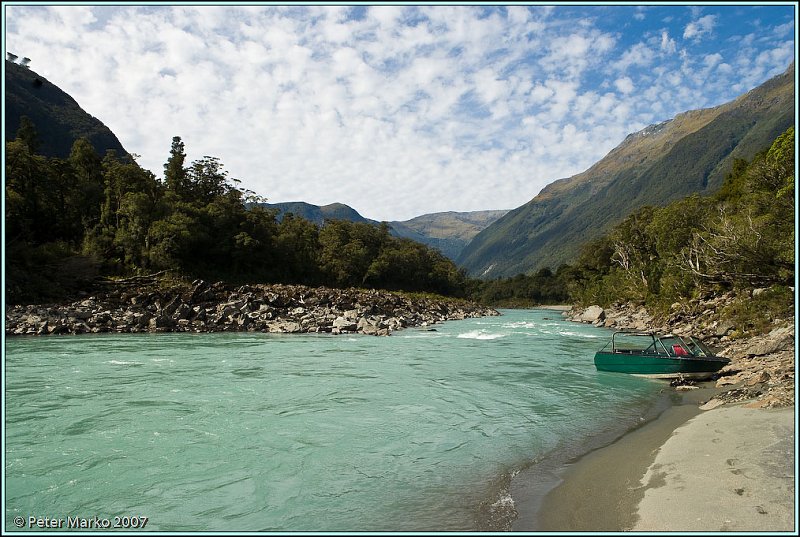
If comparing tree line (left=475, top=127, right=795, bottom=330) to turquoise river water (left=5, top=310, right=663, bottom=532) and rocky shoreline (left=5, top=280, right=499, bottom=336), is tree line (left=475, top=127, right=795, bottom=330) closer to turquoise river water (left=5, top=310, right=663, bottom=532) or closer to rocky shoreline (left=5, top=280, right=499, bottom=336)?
turquoise river water (left=5, top=310, right=663, bottom=532)

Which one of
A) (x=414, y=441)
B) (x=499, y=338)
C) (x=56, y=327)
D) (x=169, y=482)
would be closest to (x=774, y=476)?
(x=414, y=441)

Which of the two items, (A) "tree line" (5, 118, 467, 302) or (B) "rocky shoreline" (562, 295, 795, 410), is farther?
(A) "tree line" (5, 118, 467, 302)

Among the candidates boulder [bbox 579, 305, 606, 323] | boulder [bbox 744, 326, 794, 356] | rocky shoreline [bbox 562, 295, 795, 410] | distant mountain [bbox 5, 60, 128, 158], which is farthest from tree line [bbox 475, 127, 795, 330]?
distant mountain [bbox 5, 60, 128, 158]

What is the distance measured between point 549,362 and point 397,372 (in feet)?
24.9

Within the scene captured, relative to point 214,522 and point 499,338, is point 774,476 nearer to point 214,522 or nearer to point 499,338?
point 214,522

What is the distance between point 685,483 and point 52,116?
6746 inches

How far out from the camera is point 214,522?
6.00 metres

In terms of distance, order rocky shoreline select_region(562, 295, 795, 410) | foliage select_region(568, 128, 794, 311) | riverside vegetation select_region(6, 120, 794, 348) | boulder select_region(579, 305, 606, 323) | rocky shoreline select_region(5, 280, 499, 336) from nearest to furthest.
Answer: rocky shoreline select_region(562, 295, 795, 410), foliage select_region(568, 128, 794, 311), riverside vegetation select_region(6, 120, 794, 348), rocky shoreline select_region(5, 280, 499, 336), boulder select_region(579, 305, 606, 323)

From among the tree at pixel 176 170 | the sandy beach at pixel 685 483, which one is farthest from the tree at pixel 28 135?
the sandy beach at pixel 685 483

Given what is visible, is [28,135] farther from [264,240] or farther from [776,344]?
[776,344]

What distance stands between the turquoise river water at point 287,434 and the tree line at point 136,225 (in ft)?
89.5

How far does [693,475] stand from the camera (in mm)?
6883

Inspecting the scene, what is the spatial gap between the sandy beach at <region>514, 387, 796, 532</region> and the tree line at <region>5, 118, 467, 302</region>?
39632 millimetres

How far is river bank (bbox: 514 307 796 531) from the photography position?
18.3 feet
